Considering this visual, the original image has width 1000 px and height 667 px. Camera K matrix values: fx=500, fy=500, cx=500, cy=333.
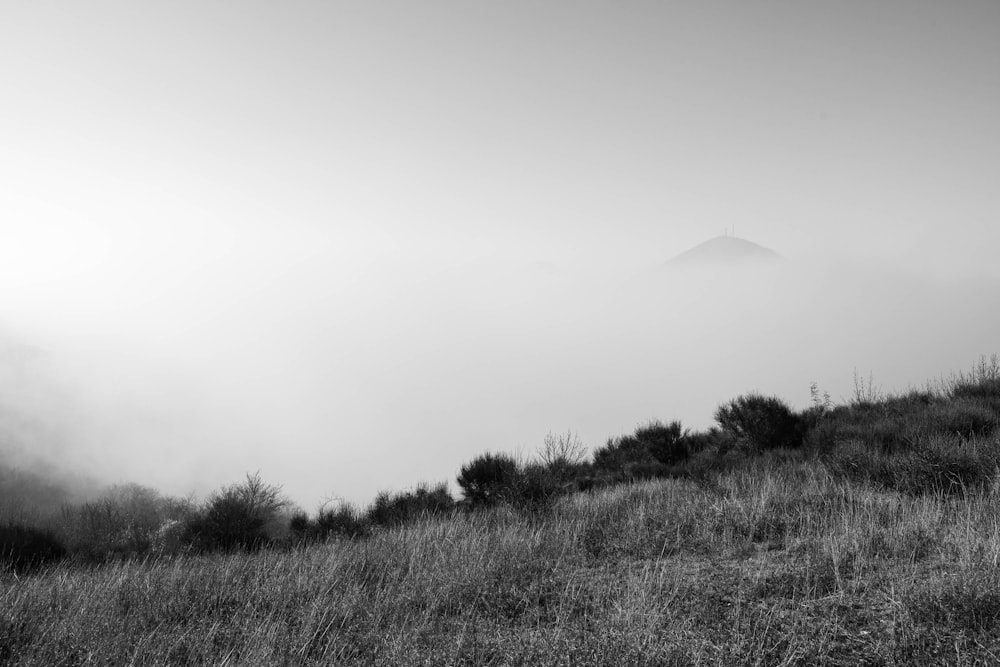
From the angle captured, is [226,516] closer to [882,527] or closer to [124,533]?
[124,533]

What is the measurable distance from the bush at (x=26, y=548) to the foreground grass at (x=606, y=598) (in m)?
Result: 6.31

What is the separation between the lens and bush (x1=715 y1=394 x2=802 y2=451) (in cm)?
1180

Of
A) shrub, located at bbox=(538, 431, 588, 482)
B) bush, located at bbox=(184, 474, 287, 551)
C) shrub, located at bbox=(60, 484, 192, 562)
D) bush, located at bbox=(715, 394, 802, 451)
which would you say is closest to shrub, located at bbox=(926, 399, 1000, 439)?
bush, located at bbox=(715, 394, 802, 451)

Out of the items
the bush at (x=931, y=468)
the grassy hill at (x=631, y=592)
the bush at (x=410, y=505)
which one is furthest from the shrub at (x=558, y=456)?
the bush at (x=931, y=468)

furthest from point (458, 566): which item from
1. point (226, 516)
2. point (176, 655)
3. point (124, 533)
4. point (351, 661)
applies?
point (124, 533)

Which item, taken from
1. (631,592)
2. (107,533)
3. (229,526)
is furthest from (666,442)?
(107,533)

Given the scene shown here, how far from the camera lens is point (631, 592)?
4.40 m

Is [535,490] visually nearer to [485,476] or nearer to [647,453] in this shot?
[485,476]

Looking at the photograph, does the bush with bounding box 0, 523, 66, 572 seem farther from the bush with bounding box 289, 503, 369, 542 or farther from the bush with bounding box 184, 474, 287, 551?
the bush with bounding box 289, 503, 369, 542

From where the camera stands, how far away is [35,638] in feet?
12.7

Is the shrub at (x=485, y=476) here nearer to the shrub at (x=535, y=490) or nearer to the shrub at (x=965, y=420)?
the shrub at (x=535, y=490)

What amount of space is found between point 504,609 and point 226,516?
32.7 ft

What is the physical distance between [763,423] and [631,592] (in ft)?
30.6

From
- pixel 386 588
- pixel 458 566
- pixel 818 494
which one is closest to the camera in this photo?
pixel 386 588
